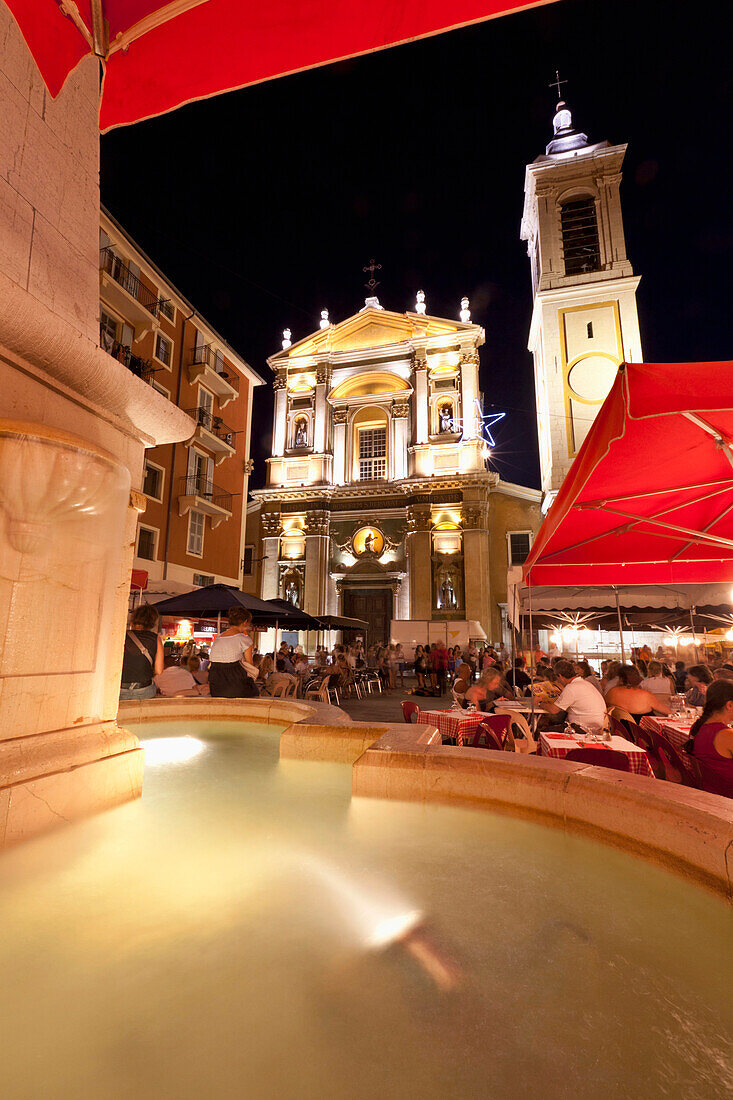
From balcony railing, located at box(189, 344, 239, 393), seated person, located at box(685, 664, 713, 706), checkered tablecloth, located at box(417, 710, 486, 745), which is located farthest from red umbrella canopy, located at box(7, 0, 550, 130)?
balcony railing, located at box(189, 344, 239, 393)

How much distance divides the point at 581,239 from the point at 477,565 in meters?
14.0

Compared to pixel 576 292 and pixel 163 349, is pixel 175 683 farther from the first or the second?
pixel 576 292

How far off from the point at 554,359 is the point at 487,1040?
21.6 metres

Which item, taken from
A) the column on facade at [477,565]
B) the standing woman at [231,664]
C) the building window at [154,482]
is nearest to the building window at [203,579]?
the building window at [154,482]

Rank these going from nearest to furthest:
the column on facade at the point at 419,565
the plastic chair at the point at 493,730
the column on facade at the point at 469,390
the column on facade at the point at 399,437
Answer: the plastic chair at the point at 493,730
the column on facade at the point at 419,565
the column on facade at the point at 469,390
the column on facade at the point at 399,437

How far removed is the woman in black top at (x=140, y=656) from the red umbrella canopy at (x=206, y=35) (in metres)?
3.00

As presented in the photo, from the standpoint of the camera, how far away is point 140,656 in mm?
3756

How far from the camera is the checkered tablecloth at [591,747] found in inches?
134

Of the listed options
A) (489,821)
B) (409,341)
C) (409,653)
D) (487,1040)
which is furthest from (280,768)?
(409,341)

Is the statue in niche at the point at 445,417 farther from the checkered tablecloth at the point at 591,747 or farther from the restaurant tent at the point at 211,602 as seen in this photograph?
the checkered tablecloth at the point at 591,747

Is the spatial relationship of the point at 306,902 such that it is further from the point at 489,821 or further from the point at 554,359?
the point at 554,359

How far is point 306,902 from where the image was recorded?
55.4 inches

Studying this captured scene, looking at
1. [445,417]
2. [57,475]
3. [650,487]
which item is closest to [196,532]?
[445,417]

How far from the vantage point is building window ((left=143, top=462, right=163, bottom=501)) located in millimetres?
16594
